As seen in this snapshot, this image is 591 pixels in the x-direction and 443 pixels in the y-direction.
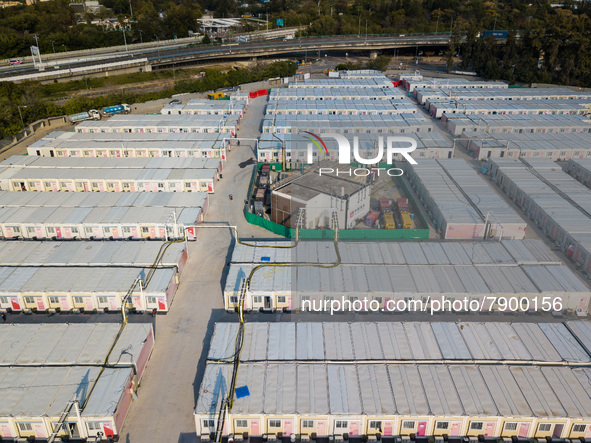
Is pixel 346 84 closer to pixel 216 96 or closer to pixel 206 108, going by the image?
pixel 216 96

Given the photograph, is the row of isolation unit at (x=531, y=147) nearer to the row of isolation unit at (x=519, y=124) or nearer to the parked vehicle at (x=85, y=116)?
the row of isolation unit at (x=519, y=124)

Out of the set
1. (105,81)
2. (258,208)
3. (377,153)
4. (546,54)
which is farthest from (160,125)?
(546,54)

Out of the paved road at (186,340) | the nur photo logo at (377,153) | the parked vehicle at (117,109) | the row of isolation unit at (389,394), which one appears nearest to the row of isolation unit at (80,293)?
the paved road at (186,340)

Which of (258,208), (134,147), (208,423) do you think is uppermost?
(134,147)

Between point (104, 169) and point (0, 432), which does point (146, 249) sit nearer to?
point (0, 432)

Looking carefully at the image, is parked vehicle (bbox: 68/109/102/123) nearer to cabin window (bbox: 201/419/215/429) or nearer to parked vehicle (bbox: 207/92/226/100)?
parked vehicle (bbox: 207/92/226/100)

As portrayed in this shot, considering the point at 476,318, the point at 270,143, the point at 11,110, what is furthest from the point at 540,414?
the point at 11,110
